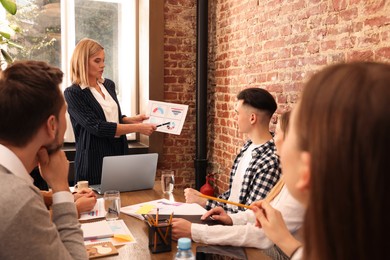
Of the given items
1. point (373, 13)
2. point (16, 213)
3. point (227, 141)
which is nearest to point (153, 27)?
point (227, 141)

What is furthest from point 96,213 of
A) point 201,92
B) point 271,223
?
point 201,92

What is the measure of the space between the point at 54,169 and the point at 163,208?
28.4 inches

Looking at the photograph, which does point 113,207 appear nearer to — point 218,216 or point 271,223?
point 218,216

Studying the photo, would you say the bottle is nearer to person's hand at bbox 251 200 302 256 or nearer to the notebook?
person's hand at bbox 251 200 302 256

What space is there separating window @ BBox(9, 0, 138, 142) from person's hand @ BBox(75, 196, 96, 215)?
2148 millimetres

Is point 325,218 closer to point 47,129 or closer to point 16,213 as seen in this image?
point 16,213

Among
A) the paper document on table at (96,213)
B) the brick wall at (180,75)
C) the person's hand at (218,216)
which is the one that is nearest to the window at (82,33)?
the brick wall at (180,75)

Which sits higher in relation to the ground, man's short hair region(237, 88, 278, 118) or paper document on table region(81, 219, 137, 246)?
man's short hair region(237, 88, 278, 118)

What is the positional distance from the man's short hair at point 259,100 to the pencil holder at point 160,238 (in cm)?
119

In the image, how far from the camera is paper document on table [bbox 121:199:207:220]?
1937 millimetres

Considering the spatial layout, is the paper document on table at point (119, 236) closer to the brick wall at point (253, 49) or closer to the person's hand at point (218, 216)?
the person's hand at point (218, 216)

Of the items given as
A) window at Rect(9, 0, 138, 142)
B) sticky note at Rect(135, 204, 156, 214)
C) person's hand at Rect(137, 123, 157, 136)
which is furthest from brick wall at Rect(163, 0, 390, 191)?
sticky note at Rect(135, 204, 156, 214)

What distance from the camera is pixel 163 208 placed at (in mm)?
2014

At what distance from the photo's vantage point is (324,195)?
2.02ft
